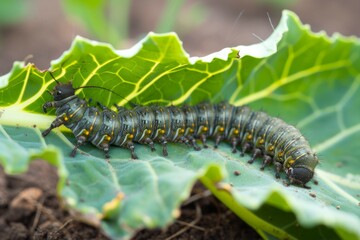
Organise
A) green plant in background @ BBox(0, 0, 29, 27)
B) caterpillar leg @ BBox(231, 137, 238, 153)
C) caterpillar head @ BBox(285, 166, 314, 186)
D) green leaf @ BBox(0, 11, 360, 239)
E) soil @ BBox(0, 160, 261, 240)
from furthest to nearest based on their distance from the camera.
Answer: green plant in background @ BBox(0, 0, 29, 27), caterpillar leg @ BBox(231, 137, 238, 153), caterpillar head @ BBox(285, 166, 314, 186), soil @ BBox(0, 160, 261, 240), green leaf @ BBox(0, 11, 360, 239)

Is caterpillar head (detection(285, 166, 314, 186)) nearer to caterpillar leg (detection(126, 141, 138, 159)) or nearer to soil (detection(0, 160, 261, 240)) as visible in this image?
soil (detection(0, 160, 261, 240))

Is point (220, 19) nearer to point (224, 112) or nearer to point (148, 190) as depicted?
point (224, 112)

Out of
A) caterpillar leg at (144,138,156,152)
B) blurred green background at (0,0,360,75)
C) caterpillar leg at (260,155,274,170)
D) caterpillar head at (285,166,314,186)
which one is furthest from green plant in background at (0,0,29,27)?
caterpillar head at (285,166,314,186)

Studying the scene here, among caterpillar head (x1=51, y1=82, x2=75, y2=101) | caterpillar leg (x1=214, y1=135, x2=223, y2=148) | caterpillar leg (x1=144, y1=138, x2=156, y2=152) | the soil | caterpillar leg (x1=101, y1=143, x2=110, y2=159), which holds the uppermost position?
caterpillar head (x1=51, y1=82, x2=75, y2=101)

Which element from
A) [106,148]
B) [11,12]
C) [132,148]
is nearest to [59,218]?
[106,148]

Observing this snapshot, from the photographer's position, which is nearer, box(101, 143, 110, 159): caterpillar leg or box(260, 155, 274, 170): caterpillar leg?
box(101, 143, 110, 159): caterpillar leg

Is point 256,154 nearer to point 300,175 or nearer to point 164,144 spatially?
point 300,175

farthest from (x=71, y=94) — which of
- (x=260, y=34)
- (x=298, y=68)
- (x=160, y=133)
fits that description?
(x=260, y=34)

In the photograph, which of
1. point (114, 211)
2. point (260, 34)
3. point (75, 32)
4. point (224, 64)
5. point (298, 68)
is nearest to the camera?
point (114, 211)
